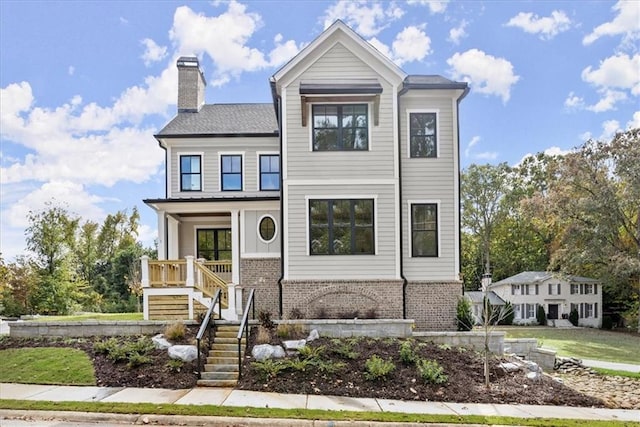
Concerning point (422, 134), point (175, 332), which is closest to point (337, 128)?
point (422, 134)

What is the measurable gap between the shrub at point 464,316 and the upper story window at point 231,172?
893 cm

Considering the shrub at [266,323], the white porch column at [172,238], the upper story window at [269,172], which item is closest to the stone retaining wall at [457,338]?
the shrub at [266,323]

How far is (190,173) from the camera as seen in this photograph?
16.0 m

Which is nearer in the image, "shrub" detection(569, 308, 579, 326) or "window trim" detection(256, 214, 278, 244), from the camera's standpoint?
"window trim" detection(256, 214, 278, 244)

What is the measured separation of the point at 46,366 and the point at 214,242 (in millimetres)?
7495

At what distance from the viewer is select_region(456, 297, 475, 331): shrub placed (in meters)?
12.6

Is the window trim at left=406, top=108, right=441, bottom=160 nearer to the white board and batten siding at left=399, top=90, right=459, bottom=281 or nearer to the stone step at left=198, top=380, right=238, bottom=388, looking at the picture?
the white board and batten siding at left=399, top=90, right=459, bottom=281

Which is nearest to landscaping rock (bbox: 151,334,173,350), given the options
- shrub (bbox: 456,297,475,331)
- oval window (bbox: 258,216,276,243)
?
oval window (bbox: 258,216,276,243)

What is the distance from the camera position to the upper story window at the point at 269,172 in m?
16.1

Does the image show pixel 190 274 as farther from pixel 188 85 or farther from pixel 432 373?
pixel 188 85

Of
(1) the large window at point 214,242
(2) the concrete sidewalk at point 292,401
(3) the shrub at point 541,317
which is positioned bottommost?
(3) the shrub at point 541,317

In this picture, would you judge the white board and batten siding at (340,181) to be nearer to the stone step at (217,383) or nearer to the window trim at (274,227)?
the window trim at (274,227)

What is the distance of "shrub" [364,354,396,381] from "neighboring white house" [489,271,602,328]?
3101 cm

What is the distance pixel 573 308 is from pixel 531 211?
36.9ft
